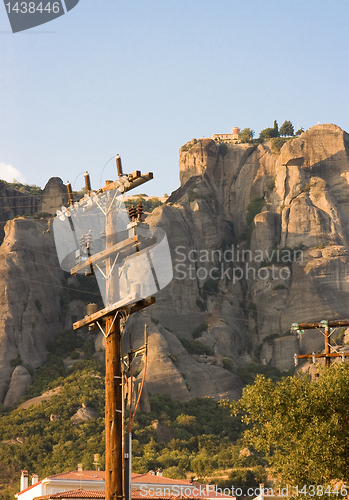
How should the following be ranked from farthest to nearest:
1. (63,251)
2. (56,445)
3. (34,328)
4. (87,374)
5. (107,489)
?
(34,328) → (87,374) → (56,445) → (63,251) → (107,489)

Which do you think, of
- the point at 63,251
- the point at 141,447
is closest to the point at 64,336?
the point at 141,447

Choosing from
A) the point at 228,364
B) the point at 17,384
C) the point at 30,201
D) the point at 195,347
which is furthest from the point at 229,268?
the point at 17,384

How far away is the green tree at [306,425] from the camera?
65.1ft

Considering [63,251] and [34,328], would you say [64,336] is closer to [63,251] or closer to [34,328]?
[34,328]

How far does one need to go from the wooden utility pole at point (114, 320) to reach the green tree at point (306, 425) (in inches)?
250

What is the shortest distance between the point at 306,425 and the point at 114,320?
280 inches

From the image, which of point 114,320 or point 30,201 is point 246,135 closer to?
point 30,201

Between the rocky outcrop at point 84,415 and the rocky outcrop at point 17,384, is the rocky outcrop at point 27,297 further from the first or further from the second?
the rocky outcrop at point 84,415

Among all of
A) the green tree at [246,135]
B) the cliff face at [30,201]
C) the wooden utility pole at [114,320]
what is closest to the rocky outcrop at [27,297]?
the cliff face at [30,201]

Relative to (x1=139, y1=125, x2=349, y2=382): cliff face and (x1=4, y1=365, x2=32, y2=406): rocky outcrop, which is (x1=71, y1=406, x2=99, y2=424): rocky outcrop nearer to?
(x1=4, y1=365, x2=32, y2=406): rocky outcrop

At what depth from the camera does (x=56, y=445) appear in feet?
214

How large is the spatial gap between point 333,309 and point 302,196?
18207 millimetres

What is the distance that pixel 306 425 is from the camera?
2059cm

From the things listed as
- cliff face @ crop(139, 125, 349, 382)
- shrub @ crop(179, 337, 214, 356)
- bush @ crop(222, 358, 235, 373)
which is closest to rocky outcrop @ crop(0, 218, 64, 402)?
cliff face @ crop(139, 125, 349, 382)
